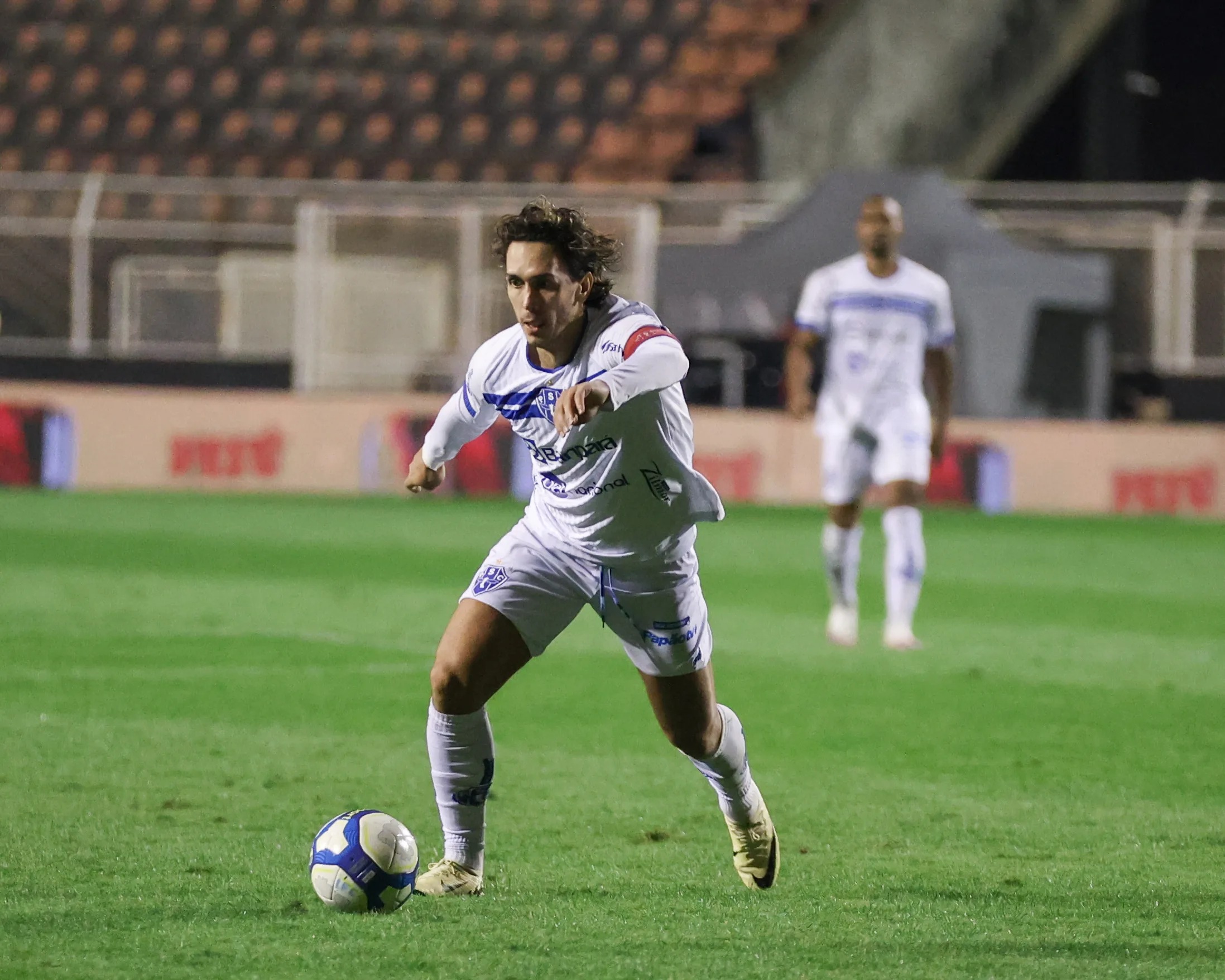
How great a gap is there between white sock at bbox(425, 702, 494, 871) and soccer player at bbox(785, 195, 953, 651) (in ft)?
16.1

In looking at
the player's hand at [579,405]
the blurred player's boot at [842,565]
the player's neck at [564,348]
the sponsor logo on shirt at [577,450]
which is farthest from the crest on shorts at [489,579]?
the blurred player's boot at [842,565]

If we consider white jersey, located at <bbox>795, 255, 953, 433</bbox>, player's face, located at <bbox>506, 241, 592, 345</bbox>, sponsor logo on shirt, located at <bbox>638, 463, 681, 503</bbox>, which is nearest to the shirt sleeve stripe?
player's face, located at <bbox>506, 241, 592, 345</bbox>

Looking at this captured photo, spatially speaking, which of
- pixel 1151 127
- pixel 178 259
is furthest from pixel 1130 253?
pixel 178 259

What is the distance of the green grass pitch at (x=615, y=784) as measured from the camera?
4.08 meters

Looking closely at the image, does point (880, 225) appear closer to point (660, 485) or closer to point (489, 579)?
point (660, 485)

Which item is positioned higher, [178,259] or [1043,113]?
[1043,113]

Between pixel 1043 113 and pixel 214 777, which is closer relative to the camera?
pixel 214 777

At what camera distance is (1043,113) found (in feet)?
82.3

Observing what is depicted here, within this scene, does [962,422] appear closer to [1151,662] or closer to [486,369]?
[1151,662]

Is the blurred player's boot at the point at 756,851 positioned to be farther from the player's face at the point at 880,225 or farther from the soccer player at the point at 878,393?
the player's face at the point at 880,225

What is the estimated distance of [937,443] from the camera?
9422 millimetres

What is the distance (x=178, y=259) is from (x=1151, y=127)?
12779 mm

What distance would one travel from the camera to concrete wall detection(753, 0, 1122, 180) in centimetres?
2367

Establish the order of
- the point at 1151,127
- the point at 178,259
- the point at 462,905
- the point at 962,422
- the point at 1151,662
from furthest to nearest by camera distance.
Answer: the point at 1151,127 < the point at 178,259 < the point at 962,422 < the point at 1151,662 < the point at 462,905
